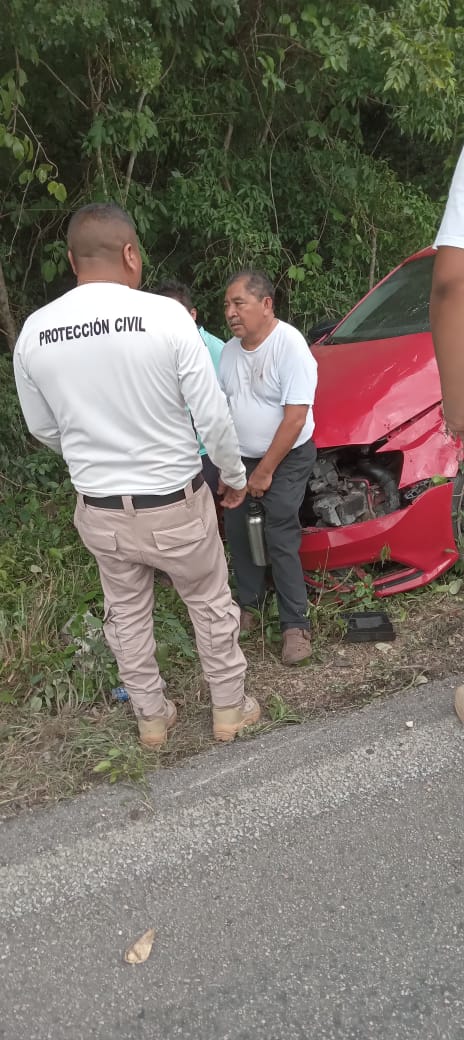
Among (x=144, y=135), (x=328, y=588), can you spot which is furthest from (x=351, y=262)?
(x=328, y=588)

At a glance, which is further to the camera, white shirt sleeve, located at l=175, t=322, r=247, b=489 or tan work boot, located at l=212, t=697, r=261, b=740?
tan work boot, located at l=212, t=697, r=261, b=740

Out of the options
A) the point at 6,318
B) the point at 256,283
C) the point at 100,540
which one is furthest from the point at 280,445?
the point at 6,318

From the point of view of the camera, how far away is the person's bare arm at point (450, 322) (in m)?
1.59

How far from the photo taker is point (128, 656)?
254 cm

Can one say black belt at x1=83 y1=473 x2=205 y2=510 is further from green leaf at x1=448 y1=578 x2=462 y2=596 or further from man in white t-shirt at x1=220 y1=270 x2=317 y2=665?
green leaf at x1=448 y1=578 x2=462 y2=596

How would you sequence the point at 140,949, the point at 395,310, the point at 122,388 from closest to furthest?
1. the point at 140,949
2. the point at 122,388
3. the point at 395,310

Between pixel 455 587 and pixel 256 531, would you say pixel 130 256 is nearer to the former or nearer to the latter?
pixel 256 531

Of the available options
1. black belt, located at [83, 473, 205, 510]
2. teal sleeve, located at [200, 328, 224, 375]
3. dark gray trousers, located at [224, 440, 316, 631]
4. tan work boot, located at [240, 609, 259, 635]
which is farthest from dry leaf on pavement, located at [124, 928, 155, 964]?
teal sleeve, located at [200, 328, 224, 375]

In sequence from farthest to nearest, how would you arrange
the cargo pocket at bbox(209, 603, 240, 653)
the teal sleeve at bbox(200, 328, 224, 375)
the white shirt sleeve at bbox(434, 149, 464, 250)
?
1. the teal sleeve at bbox(200, 328, 224, 375)
2. the cargo pocket at bbox(209, 603, 240, 653)
3. the white shirt sleeve at bbox(434, 149, 464, 250)

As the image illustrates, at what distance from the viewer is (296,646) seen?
10.1 feet

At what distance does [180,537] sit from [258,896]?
1.05m

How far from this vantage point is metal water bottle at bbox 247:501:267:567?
3207 millimetres

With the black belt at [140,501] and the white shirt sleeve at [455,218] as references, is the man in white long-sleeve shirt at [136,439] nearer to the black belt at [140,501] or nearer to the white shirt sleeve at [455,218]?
the black belt at [140,501]

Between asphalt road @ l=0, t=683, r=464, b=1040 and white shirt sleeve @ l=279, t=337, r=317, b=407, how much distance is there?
129 cm
